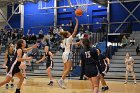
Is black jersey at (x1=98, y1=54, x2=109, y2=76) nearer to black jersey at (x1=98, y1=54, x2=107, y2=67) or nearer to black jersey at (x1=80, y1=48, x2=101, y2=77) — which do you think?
black jersey at (x1=98, y1=54, x2=107, y2=67)

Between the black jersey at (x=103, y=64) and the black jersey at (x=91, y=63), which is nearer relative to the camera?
the black jersey at (x=91, y=63)

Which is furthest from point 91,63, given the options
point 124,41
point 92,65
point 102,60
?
point 124,41

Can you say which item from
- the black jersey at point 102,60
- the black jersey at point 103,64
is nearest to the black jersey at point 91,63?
the black jersey at point 102,60

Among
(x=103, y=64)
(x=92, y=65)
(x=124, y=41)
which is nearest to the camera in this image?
(x=92, y=65)

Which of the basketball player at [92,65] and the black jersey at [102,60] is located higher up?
the basketball player at [92,65]

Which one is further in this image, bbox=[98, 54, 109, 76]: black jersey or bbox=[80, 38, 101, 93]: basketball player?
bbox=[98, 54, 109, 76]: black jersey

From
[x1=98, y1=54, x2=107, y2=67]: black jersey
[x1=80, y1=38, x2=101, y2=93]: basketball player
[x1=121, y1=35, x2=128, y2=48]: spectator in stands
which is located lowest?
[x1=121, y1=35, x2=128, y2=48]: spectator in stands

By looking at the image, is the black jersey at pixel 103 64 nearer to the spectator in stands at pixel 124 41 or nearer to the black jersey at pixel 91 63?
the black jersey at pixel 91 63

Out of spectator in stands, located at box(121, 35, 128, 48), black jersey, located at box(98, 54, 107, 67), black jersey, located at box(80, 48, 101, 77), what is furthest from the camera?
spectator in stands, located at box(121, 35, 128, 48)

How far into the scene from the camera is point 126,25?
103ft

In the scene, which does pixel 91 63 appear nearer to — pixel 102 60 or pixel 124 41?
pixel 102 60

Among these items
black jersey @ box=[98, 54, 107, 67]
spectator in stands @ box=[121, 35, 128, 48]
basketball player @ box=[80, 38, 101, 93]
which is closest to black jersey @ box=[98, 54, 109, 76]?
black jersey @ box=[98, 54, 107, 67]

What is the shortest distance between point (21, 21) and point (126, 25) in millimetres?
13124

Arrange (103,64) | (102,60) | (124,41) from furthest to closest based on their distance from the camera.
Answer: (124,41)
(103,64)
(102,60)
